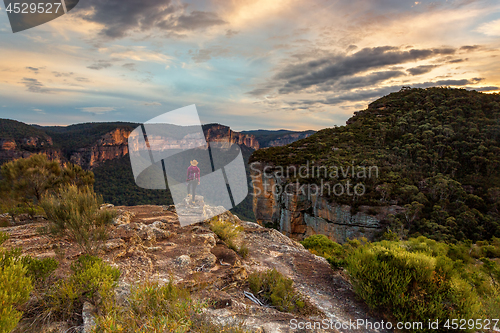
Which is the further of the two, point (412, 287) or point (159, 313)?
point (412, 287)

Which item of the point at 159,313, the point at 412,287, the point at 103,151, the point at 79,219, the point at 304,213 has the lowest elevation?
the point at 304,213

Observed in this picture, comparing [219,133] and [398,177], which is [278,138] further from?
[398,177]

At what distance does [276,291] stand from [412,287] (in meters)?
2.66

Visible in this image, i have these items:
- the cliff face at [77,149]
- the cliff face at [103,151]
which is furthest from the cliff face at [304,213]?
the cliff face at [103,151]

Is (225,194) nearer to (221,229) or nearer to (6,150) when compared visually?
(221,229)

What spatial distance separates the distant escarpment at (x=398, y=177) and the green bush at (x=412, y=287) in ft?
65.7

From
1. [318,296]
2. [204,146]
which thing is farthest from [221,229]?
[318,296]

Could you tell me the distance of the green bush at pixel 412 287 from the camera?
374 cm

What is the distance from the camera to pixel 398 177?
2659cm

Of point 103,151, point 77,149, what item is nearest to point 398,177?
point 103,151

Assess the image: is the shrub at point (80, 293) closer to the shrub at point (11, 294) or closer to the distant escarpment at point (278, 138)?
the shrub at point (11, 294)

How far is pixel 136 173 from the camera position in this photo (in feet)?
25.1

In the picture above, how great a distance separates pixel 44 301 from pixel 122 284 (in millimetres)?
1066

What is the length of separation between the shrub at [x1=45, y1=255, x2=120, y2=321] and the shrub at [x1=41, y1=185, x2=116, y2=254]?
4.05 feet
